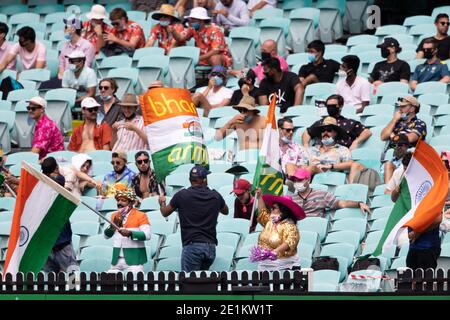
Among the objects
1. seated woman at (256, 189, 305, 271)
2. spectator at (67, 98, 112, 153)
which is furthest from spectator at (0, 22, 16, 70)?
seated woman at (256, 189, 305, 271)

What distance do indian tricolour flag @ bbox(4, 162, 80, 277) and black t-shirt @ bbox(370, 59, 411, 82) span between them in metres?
6.47

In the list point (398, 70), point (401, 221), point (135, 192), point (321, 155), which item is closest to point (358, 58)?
point (398, 70)

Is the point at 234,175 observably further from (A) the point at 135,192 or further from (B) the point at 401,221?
(B) the point at 401,221

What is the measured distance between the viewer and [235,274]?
49.6 feet

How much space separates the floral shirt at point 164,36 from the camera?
24.3 meters

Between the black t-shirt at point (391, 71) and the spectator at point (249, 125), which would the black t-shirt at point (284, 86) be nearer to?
the black t-shirt at point (391, 71)

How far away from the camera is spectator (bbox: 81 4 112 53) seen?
24469 mm

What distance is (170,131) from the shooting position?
766 inches

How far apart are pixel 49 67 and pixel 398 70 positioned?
531 cm

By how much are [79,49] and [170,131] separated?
4935 millimetres

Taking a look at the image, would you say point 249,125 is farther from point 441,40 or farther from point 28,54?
point 28,54

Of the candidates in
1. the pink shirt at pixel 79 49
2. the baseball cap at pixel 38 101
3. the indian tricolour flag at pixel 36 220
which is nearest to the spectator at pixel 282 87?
the baseball cap at pixel 38 101

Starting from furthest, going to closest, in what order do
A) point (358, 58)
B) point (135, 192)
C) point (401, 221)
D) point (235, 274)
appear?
1. point (358, 58)
2. point (135, 192)
3. point (401, 221)
4. point (235, 274)
